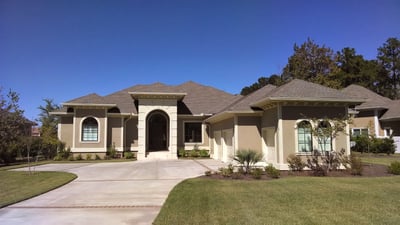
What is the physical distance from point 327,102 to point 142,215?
1136 centimetres

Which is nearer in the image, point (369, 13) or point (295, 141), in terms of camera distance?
point (295, 141)

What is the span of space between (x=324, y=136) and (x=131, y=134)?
16.6 m

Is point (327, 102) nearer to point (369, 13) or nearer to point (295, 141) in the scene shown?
point (295, 141)

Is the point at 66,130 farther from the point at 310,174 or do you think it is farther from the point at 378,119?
the point at 378,119

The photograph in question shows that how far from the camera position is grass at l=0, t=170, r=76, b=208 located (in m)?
8.68

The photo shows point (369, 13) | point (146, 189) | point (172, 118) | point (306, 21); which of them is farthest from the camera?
point (172, 118)

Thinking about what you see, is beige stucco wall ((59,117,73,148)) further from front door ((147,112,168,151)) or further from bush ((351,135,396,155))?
bush ((351,135,396,155))

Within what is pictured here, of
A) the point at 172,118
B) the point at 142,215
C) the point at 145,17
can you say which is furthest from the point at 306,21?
the point at 142,215

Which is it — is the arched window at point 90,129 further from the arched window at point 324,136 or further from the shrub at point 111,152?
the arched window at point 324,136

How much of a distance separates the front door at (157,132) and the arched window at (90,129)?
18.6 ft

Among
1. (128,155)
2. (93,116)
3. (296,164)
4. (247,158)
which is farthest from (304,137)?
(93,116)

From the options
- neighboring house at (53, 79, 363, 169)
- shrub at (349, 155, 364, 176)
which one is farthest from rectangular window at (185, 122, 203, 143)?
shrub at (349, 155, 364, 176)

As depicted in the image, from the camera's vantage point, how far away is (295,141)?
13891 millimetres

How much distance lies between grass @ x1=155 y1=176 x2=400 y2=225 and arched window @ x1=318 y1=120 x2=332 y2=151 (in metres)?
2.89
